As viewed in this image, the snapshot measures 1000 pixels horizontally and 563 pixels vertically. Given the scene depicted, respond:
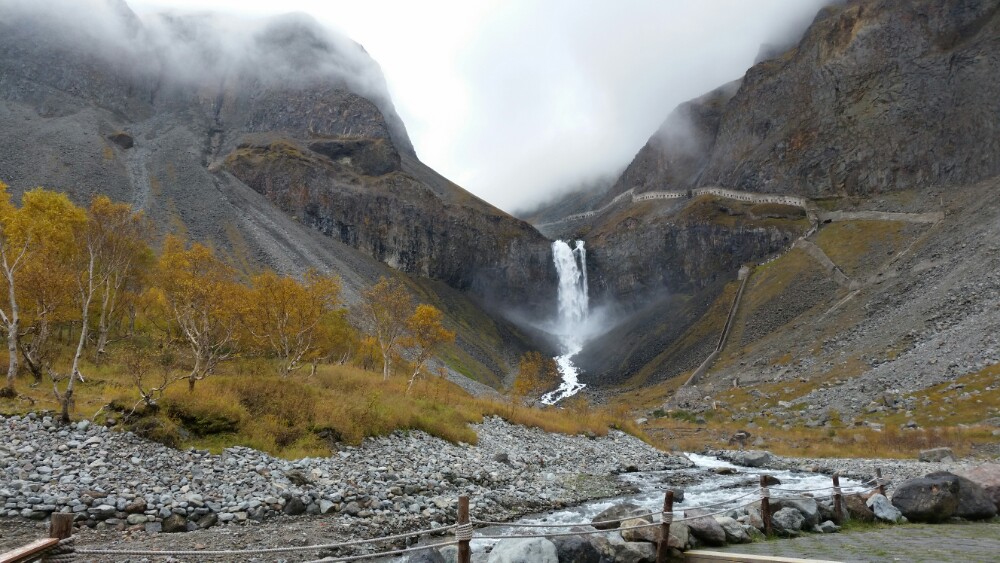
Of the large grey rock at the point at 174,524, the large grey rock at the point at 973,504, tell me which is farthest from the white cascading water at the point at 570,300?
the large grey rock at the point at 174,524

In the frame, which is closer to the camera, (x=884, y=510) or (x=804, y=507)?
(x=804, y=507)

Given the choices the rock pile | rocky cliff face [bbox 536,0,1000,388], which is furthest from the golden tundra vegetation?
rocky cliff face [bbox 536,0,1000,388]

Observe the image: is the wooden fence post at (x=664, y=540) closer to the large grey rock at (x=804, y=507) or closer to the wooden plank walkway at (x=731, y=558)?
the wooden plank walkway at (x=731, y=558)

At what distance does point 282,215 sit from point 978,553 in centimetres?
11267

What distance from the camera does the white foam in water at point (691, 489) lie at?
1675 centimetres

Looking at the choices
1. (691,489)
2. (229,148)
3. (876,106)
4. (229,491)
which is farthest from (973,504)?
(229,148)

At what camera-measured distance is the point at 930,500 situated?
12.9 m

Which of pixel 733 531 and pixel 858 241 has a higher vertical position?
pixel 858 241

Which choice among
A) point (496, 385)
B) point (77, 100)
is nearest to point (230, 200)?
point (496, 385)

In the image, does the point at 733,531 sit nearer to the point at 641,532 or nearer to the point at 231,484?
the point at 641,532

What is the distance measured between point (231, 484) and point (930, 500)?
18040mm

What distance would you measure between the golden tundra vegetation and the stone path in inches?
590

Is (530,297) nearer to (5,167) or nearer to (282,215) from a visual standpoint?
(282,215)

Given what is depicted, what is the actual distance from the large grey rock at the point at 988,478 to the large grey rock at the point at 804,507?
4.56 meters
